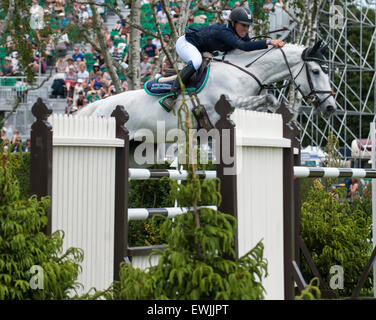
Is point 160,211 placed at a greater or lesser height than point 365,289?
greater

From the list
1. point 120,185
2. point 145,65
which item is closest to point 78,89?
point 145,65

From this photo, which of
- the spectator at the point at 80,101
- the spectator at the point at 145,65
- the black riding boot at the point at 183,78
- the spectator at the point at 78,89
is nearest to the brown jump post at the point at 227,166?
the black riding boot at the point at 183,78

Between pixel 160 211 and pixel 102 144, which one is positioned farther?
pixel 160 211

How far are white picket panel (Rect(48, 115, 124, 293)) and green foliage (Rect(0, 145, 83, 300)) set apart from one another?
58cm

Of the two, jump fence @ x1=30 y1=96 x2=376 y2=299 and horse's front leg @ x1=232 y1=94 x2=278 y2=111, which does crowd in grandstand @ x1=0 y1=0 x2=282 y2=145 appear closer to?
horse's front leg @ x1=232 y1=94 x2=278 y2=111

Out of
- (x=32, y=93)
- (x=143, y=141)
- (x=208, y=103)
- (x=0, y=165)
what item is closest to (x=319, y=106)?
(x=208, y=103)

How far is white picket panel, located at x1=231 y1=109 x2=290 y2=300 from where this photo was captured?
13.6 ft

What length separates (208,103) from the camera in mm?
8469

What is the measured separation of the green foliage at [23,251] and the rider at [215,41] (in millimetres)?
4742

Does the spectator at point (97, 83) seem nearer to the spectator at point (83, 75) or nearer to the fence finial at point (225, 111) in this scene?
the spectator at point (83, 75)
